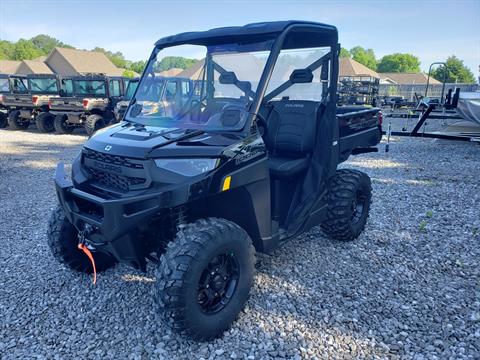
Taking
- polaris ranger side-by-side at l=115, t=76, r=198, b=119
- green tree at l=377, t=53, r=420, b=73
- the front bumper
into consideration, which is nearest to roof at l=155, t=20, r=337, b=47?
polaris ranger side-by-side at l=115, t=76, r=198, b=119

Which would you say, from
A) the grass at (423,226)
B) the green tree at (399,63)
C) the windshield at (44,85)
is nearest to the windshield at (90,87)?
the windshield at (44,85)

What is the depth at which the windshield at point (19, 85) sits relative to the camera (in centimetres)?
1631

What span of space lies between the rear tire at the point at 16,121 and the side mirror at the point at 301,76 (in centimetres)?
1564

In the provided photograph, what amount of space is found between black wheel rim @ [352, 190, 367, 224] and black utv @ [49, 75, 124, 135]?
1112cm

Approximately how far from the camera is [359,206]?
4.44 m

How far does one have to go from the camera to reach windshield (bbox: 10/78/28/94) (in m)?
16.3

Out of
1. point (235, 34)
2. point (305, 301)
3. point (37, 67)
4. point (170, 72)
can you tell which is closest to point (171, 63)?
point (170, 72)

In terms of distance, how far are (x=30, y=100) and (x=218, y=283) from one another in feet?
50.0

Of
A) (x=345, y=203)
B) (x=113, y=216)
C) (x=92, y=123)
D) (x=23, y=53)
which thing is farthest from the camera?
(x=23, y=53)

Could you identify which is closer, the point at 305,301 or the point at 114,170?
the point at 114,170

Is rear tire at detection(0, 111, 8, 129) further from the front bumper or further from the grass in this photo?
the grass

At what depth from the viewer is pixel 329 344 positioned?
266cm

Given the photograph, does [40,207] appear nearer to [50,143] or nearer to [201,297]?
[201,297]

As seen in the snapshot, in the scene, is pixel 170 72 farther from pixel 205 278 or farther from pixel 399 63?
pixel 399 63
